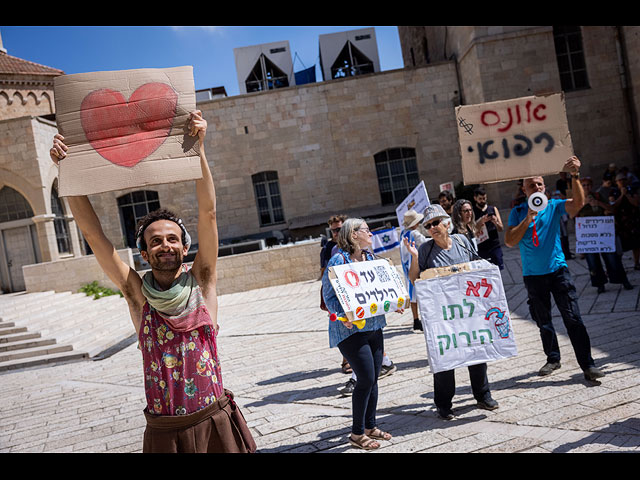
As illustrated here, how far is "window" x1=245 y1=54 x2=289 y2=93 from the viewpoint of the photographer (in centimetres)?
2564

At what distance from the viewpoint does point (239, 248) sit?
17.9m

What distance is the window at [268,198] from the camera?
24141 mm

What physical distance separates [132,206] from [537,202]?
70.4 ft

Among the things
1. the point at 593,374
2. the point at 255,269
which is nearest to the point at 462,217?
the point at 593,374

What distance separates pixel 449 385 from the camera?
477 centimetres

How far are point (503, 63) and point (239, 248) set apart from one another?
38.7 ft

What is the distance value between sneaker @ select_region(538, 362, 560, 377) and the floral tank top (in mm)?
3994

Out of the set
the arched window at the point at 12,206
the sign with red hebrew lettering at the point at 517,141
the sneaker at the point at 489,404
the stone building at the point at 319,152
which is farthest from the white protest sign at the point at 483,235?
the arched window at the point at 12,206

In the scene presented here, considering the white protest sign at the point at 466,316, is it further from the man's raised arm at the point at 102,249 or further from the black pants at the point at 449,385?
the man's raised arm at the point at 102,249

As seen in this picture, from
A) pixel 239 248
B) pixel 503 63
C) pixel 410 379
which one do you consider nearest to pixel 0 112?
pixel 239 248

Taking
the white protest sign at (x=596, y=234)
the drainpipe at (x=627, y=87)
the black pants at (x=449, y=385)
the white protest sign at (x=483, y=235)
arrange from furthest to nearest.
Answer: the drainpipe at (x=627, y=87)
the white protest sign at (x=596, y=234)
the white protest sign at (x=483, y=235)
the black pants at (x=449, y=385)

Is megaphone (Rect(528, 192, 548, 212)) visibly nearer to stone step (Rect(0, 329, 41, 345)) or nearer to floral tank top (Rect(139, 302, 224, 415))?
floral tank top (Rect(139, 302, 224, 415))

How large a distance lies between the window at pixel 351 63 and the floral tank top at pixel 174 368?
79.8 feet

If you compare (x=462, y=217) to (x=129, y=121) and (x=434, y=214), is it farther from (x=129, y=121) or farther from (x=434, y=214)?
(x=129, y=121)
